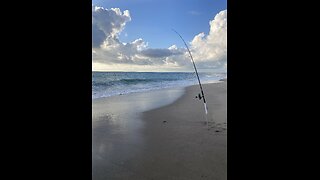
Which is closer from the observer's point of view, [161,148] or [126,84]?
[161,148]

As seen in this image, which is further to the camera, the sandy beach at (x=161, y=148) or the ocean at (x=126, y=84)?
the ocean at (x=126, y=84)

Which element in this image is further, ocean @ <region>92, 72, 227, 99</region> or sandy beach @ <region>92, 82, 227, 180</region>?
ocean @ <region>92, 72, 227, 99</region>
